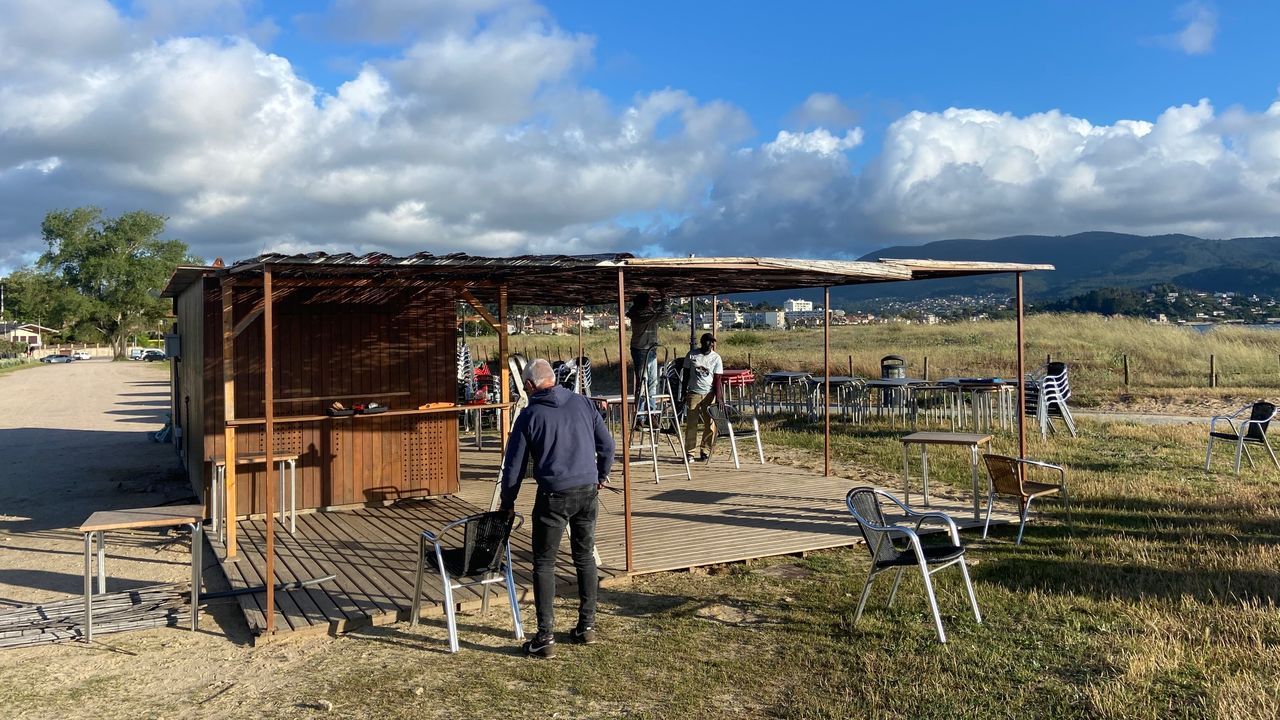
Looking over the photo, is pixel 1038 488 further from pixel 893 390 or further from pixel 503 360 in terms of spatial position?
pixel 893 390

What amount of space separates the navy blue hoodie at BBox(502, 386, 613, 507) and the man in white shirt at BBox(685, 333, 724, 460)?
5.16 m

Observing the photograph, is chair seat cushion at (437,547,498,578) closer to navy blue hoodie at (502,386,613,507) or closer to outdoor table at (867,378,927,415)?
navy blue hoodie at (502,386,613,507)

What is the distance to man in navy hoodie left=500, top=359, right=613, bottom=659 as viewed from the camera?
175 inches

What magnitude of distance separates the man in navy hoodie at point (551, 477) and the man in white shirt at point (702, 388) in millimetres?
5164

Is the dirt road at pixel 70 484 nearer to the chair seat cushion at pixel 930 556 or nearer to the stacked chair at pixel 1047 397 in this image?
the chair seat cushion at pixel 930 556

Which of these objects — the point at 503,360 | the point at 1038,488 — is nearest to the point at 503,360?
the point at 503,360

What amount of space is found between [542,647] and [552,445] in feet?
3.30

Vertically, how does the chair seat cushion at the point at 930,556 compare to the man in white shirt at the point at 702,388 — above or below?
below

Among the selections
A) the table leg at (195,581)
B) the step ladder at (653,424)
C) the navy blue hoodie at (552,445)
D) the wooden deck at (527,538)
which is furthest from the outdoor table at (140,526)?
the step ladder at (653,424)

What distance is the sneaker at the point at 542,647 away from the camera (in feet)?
14.5

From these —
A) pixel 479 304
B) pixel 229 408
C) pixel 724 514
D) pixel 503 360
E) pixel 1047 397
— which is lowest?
pixel 724 514

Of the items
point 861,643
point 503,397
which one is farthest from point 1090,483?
point 503,397

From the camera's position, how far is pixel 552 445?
443 centimetres

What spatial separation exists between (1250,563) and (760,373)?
55.5 ft
